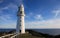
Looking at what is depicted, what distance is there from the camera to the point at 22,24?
107 ft

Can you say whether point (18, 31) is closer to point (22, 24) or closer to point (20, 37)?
point (22, 24)

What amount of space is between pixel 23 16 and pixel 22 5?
292 cm

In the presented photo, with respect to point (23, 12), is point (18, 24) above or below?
below

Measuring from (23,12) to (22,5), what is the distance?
1.88 meters

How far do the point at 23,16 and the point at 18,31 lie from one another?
4.09 meters

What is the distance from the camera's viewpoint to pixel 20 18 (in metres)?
32.7

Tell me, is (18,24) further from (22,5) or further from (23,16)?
(22,5)

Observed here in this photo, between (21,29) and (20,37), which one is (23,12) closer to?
(21,29)

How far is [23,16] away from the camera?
33031 mm

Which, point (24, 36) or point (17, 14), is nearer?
point (24, 36)

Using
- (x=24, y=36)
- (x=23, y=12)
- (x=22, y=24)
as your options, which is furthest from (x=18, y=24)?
(x=24, y=36)

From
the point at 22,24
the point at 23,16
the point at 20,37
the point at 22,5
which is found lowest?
the point at 20,37

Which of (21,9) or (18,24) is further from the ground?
(21,9)

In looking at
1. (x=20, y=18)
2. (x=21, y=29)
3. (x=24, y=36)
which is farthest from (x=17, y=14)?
(x=24, y=36)
